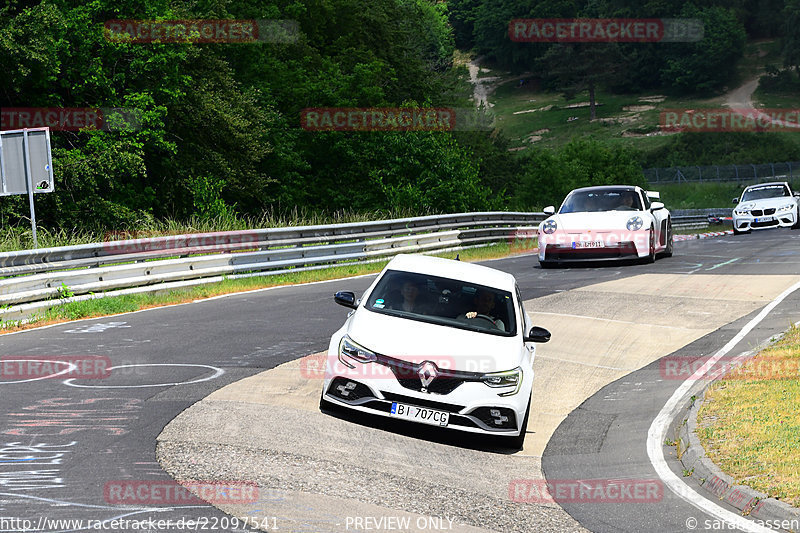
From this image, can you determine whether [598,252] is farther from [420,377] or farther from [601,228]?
[420,377]

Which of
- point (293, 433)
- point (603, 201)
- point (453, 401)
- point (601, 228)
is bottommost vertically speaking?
point (601, 228)

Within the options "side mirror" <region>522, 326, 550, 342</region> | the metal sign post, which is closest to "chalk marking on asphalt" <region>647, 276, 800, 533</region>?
"side mirror" <region>522, 326, 550, 342</region>

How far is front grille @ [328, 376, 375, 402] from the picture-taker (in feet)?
28.3

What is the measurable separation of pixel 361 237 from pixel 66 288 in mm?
9816

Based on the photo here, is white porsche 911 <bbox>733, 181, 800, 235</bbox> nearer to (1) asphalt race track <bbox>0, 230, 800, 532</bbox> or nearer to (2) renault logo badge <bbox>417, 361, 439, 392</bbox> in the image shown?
(1) asphalt race track <bbox>0, 230, 800, 532</bbox>

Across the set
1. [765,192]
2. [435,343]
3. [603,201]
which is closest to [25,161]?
[435,343]

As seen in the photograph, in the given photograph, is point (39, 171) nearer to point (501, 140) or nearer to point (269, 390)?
point (269, 390)

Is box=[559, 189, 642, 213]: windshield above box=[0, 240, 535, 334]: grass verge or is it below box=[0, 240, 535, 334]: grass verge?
above

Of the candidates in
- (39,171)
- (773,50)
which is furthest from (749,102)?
(39,171)

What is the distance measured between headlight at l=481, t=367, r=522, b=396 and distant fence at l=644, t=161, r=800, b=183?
252 feet

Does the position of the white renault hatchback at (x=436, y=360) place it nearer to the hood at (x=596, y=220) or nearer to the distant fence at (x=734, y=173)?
the hood at (x=596, y=220)

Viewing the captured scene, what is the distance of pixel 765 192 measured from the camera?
36.2m

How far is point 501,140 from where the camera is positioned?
3792 inches

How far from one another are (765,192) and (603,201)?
17212mm
